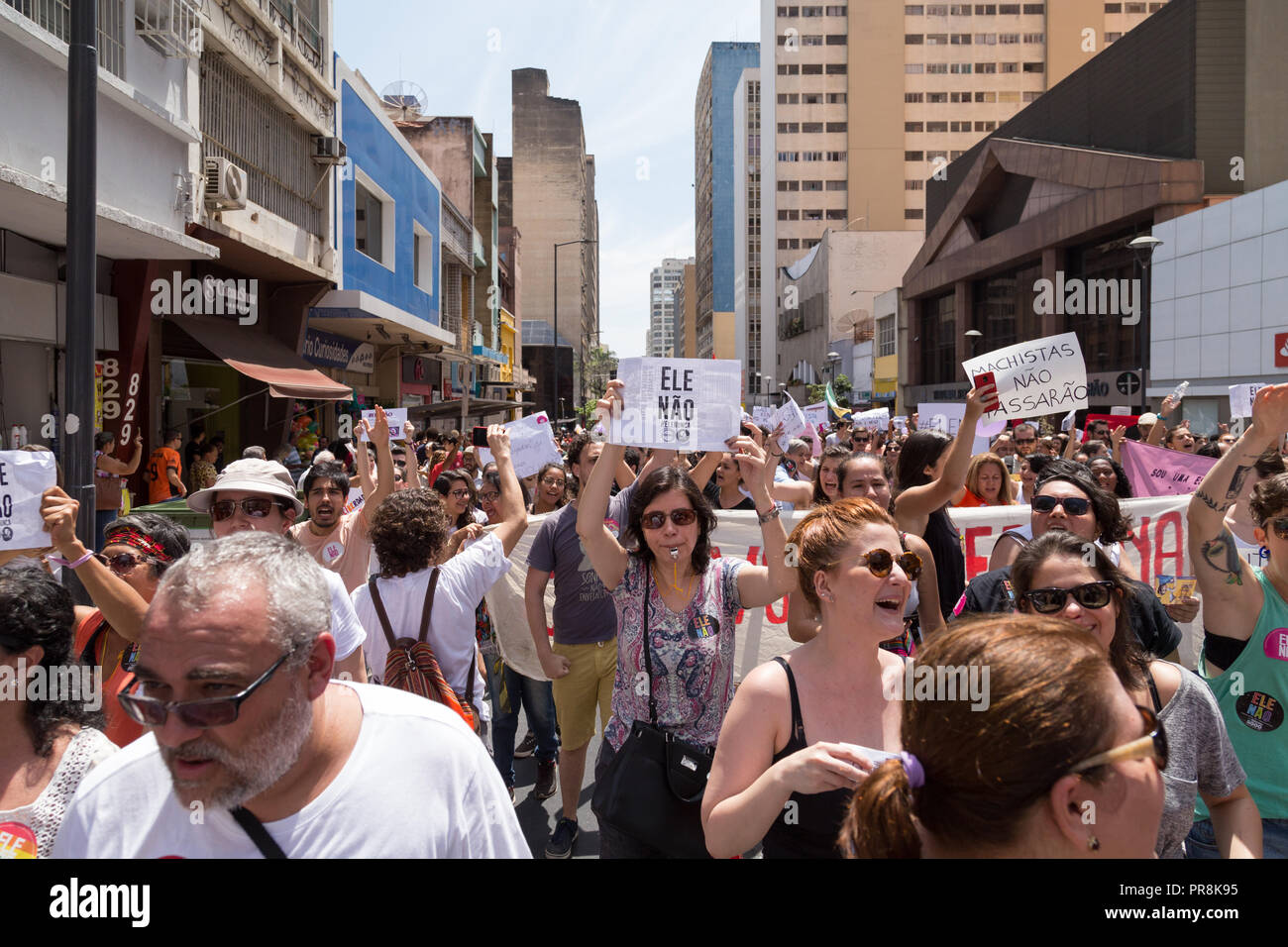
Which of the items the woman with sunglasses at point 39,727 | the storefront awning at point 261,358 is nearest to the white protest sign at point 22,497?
the woman with sunglasses at point 39,727

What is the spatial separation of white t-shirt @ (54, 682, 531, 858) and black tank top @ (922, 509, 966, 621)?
3.29m

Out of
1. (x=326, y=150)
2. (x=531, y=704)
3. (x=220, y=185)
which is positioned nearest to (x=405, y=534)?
(x=531, y=704)

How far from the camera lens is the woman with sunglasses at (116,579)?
116 inches

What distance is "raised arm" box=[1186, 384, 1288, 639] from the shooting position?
9.48ft

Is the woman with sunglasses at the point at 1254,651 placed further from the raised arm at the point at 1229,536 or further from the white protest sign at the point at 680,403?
the white protest sign at the point at 680,403

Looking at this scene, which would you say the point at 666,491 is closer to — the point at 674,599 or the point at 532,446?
the point at 674,599

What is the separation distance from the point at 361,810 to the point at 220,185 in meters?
12.7

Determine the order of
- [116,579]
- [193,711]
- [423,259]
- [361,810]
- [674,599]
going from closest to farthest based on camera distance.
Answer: [193,711]
[361,810]
[116,579]
[674,599]
[423,259]

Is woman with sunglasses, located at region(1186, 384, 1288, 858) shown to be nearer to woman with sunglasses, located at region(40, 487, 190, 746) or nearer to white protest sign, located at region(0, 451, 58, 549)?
woman with sunglasses, located at region(40, 487, 190, 746)

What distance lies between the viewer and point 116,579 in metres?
3.01

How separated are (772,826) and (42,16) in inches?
416

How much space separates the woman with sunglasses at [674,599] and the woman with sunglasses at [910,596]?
0.30 metres

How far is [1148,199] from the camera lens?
27641mm
